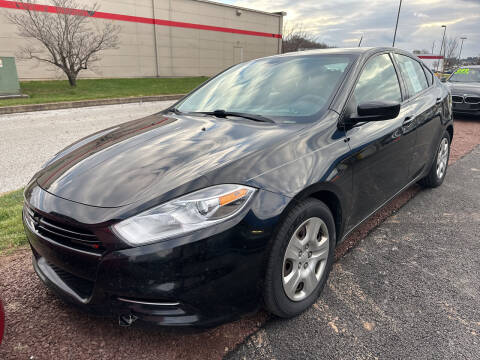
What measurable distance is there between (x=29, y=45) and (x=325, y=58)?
2332 cm

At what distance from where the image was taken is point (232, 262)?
164 cm

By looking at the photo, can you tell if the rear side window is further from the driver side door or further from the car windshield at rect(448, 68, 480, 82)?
the car windshield at rect(448, 68, 480, 82)

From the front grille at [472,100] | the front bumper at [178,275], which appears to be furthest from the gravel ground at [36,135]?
the front grille at [472,100]

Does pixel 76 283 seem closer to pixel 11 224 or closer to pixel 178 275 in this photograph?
pixel 178 275

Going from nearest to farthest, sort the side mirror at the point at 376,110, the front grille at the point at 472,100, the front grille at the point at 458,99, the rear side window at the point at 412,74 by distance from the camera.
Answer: the side mirror at the point at 376,110 < the rear side window at the point at 412,74 < the front grille at the point at 472,100 < the front grille at the point at 458,99

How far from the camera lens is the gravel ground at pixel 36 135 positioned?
5023 millimetres

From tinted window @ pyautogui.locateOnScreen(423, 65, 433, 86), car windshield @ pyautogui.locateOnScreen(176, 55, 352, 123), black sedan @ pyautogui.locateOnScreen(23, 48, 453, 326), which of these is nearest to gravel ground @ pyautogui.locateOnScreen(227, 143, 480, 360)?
black sedan @ pyautogui.locateOnScreen(23, 48, 453, 326)

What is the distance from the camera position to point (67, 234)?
1.69m

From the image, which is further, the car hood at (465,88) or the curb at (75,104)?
the curb at (75,104)

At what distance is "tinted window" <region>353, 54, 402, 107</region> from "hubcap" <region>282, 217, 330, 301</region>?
1.02 metres

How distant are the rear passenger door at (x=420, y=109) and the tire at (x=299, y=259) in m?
1.60

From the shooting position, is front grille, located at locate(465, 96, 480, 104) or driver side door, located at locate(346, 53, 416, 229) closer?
driver side door, located at locate(346, 53, 416, 229)

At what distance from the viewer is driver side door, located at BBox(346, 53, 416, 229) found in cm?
246

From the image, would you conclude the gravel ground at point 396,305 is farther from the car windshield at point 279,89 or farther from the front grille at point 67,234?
the car windshield at point 279,89
